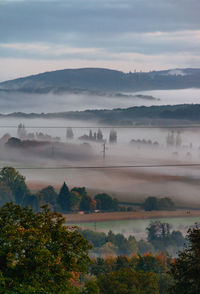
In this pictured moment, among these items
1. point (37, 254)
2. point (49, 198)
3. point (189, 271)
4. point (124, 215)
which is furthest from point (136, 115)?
point (37, 254)

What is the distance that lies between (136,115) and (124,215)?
45.6m

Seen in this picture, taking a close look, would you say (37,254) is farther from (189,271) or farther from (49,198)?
(49,198)

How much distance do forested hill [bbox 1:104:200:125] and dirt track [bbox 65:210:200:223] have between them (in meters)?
33.4

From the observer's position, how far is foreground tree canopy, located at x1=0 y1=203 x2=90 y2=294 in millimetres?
13281

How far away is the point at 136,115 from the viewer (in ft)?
549

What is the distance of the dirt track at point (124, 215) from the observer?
118369mm

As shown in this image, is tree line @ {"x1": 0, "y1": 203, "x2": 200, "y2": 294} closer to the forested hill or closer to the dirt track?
the dirt track

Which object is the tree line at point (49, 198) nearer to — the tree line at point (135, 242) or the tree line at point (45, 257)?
the tree line at point (135, 242)

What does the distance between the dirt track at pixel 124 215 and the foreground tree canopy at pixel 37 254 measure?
101 metres

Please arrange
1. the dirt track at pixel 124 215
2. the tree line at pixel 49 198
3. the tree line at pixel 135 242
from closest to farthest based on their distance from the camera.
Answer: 1. the tree line at pixel 135 242
2. the dirt track at pixel 124 215
3. the tree line at pixel 49 198

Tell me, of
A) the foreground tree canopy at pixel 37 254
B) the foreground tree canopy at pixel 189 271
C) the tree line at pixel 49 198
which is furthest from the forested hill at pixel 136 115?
the foreground tree canopy at pixel 37 254

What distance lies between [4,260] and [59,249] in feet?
5.02

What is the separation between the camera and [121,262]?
46188mm

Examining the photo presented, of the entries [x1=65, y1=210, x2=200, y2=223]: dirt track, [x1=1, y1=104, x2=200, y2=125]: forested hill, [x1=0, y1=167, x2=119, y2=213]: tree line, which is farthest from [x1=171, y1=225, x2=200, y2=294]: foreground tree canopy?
[x1=1, y1=104, x2=200, y2=125]: forested hill
